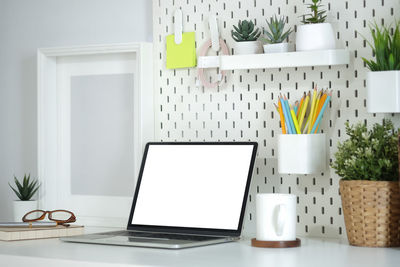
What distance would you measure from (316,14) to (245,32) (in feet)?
0.68

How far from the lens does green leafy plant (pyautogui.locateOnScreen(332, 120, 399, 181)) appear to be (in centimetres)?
173

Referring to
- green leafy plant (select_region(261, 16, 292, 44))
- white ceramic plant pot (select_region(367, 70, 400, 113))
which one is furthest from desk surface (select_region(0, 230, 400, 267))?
green leafy plant (select_region(261, 16, 292, 44))

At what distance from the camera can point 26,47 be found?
2479 mm

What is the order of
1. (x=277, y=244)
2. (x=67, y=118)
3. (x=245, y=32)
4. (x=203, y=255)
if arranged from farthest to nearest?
(x=67, y=118), (x=245, y=32), (x=277, y=244), (x=203, y=255)

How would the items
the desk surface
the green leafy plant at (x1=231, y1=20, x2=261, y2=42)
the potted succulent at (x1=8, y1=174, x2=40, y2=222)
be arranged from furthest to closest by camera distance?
the potted succulent at (x1=8, y1=174, x2=40, y2=222)
the green leafy plant at (x1=231, y1=20, x2=261, y2=42)
the desk surface

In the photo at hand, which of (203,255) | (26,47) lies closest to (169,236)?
(203,255)

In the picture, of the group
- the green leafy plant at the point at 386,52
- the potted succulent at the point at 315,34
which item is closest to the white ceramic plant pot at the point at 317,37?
the potted succulent at the point at 315,34

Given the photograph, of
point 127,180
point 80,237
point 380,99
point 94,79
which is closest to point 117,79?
point 94,79

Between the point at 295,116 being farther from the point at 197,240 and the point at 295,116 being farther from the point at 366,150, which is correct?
the point at 197,240

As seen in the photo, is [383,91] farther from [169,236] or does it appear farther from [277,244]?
[169,236]

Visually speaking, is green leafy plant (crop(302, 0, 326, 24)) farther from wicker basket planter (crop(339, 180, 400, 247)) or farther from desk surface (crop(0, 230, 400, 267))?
desk surface (crop(0, 230, 400, 267))

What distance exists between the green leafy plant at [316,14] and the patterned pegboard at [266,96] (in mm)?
24

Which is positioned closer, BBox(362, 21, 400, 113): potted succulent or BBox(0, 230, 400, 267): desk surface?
BBox(0, 230, 400, 267): desk surface

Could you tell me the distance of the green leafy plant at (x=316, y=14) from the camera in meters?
1.88
